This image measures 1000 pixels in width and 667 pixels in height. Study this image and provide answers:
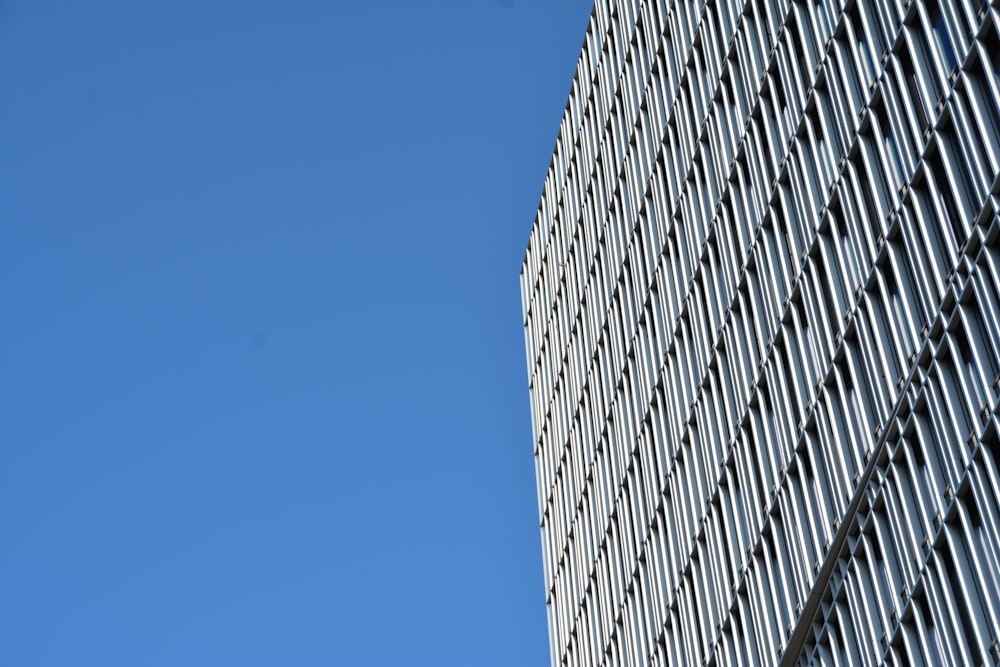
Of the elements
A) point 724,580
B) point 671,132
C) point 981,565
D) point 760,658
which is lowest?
point 981,565

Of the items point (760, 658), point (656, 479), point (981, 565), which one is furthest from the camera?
point (656, 479)

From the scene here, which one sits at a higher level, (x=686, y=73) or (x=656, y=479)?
(x=686, y=73)

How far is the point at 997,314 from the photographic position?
38344 mm

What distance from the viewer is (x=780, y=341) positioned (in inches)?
2074

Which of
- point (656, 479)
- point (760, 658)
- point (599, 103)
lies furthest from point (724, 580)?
point (599, 103)

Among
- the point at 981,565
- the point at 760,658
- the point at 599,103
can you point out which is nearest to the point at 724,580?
the point at 760,658

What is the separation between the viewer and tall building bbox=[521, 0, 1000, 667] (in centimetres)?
4059

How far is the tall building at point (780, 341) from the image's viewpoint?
40594 millimetres

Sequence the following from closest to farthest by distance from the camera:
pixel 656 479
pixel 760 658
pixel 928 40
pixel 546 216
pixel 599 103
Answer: pixel 928 40 < pixel 760 658 < pixel 656 479 < pixel 599 103 < pixel 546 216

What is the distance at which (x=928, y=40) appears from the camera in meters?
43.8

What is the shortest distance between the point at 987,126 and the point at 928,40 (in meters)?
4.89

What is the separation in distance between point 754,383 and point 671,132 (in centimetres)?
1623

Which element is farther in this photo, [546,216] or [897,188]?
[546,216]

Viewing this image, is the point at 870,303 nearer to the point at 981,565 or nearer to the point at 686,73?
the point at 981,565
